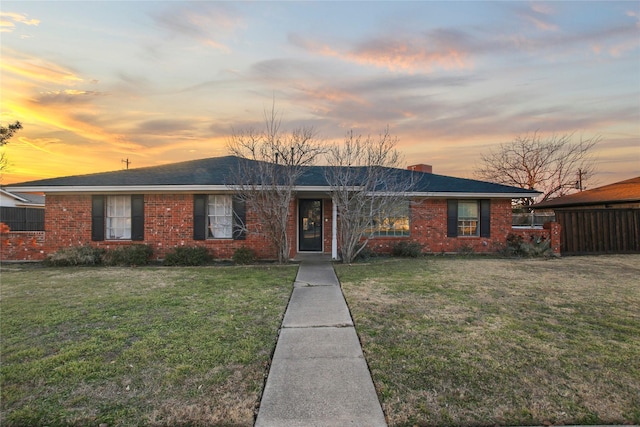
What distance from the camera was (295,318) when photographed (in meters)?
5.08

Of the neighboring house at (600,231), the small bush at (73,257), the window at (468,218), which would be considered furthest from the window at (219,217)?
the neighboring house at (600,231)

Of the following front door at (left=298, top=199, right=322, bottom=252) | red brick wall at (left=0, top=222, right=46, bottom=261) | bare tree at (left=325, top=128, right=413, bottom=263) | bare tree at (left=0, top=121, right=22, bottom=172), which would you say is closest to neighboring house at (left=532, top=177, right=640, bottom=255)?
bare tree at (left=325, top=128, right=413, bottom=263)

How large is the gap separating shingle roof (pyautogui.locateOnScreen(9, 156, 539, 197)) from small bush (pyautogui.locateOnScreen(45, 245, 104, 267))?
209cm

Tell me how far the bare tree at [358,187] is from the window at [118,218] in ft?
24.5

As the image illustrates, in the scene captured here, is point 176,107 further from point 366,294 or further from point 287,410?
point 287,410

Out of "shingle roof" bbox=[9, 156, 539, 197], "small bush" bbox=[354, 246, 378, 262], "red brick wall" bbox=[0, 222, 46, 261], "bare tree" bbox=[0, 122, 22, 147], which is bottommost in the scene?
"small bush" bbox=[354, 246, 378, 262]

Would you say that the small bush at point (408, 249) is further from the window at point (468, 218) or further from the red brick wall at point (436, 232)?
the window at point (468, 218)

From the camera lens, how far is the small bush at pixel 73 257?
1054cm

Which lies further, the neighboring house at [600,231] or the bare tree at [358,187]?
the neighboring house at [600,231]

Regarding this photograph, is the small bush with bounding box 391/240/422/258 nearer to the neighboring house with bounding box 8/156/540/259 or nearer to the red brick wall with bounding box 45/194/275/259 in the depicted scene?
the neighboring house with bounding box 8/156/540/259

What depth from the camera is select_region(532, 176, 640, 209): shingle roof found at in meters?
16.8

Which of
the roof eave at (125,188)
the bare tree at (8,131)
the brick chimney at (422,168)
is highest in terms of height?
the bare tree at (8,131)

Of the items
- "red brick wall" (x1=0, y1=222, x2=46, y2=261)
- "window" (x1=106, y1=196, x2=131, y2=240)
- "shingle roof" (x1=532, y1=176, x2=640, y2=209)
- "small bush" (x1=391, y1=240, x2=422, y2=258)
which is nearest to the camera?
"red brick wall" (x1=0, y1=222, x2=46, y2=261)

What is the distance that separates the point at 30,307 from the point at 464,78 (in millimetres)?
13314
